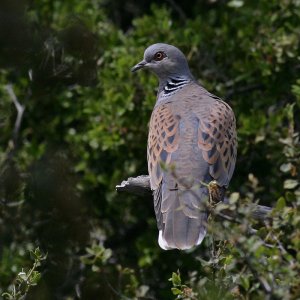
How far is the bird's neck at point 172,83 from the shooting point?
6.74 metres

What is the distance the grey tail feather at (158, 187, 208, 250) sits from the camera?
5.22 metres

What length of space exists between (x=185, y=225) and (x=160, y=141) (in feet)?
2.57

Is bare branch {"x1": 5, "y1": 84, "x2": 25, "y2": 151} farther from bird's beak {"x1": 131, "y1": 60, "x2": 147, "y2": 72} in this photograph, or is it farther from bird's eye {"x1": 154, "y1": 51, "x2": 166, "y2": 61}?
bird's eye {"x1": 154, "y1": 51, "x2": 166, "y2": 61}

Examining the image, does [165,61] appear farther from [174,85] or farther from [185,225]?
[185,225]

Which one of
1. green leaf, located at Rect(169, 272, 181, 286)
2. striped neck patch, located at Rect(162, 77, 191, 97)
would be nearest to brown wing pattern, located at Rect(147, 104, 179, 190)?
striped neck patch, located at Rect(162, 77, 191, 97)

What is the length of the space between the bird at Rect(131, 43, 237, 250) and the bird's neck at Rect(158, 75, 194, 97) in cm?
6

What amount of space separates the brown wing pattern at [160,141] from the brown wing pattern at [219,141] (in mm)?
178

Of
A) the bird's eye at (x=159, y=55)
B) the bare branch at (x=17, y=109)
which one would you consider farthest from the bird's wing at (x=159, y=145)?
the bare branch at (x=17, y=109)

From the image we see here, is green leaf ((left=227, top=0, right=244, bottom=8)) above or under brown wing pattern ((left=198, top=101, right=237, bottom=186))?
above

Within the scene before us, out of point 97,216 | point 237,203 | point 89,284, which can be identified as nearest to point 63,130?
point 97,216

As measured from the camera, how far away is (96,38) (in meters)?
7.39

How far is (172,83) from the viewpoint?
683 centimetres

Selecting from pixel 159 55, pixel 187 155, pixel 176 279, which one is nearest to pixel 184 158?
pixel 187 155

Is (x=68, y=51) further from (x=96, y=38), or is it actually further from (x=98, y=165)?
(x=98, y=165)
